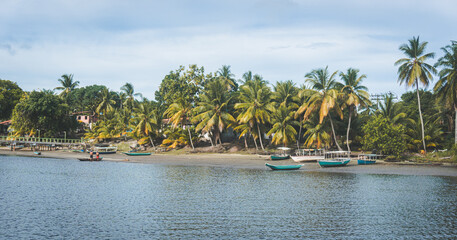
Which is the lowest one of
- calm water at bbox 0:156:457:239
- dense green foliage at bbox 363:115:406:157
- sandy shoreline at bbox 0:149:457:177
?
calm water at bbox 0:156:457:239

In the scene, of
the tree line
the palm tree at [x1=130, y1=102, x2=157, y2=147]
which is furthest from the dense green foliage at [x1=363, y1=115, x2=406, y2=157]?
the palm tree at [x1=130, y1=102, x2=157, y2=147]

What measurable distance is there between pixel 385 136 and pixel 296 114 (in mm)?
14383

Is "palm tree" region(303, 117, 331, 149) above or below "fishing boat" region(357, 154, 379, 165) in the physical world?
above

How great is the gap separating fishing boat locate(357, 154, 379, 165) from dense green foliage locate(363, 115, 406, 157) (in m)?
1.86

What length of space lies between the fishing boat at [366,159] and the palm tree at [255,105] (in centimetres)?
1547

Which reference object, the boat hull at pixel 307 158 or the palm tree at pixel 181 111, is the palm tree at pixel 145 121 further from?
the boat hull at pixel 307 158

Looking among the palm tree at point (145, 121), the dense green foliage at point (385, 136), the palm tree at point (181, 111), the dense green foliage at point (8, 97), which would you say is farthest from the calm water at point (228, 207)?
the dense green foliage at point (8, 97)

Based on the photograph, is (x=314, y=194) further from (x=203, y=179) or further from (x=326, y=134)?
(x=326, y=134)

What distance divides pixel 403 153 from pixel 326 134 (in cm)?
1111

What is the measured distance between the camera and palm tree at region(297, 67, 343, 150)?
53.8 m

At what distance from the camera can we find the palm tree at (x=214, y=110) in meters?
63.9

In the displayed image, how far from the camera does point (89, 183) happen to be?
35688 mm

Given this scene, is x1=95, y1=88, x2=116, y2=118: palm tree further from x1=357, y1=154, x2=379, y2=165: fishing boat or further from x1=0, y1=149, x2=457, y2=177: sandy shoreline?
x1=357, y1=154, x2=379, y2=165: fishing boat

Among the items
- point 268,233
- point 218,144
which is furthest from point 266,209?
point 218,144
